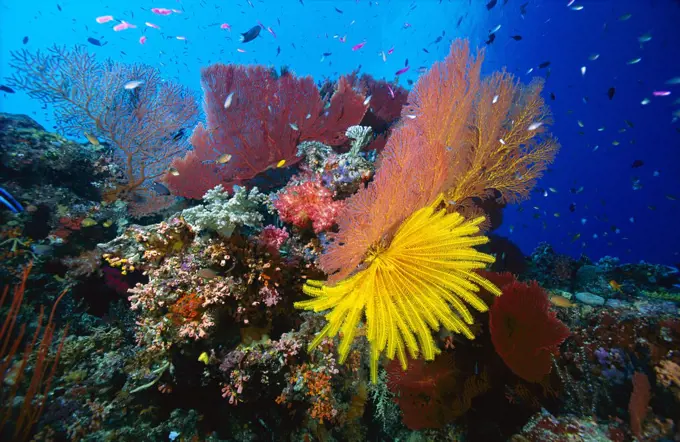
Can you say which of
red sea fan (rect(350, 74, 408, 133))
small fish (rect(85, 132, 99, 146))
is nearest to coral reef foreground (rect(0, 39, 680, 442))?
small fish (rect(85, 132, 99, 146))

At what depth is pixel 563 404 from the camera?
2961mm

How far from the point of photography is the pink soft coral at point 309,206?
12.9 ft

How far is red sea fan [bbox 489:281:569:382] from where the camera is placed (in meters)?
2.65

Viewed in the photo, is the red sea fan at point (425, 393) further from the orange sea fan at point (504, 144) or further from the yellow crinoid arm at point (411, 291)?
the orange sea fan at point (504, 144)

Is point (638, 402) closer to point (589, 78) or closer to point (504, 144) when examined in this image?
point (504, 144)

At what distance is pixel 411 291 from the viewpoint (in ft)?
8.34

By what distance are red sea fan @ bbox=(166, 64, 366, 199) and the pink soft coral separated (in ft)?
4.84

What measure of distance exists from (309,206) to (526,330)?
113 inches

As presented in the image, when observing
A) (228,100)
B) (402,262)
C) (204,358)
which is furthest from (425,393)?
(228,100)

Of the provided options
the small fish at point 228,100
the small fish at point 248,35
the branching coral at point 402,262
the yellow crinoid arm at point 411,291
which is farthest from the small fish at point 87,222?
the yellow crinoid arm at point 411,291

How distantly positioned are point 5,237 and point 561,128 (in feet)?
181

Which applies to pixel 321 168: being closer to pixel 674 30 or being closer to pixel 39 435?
pixel 39 435

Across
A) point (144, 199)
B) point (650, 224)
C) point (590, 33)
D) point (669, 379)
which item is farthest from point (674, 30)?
point (144, 199)

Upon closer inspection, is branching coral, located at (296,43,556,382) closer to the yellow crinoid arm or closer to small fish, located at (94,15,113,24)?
the yellow crinoid arm
